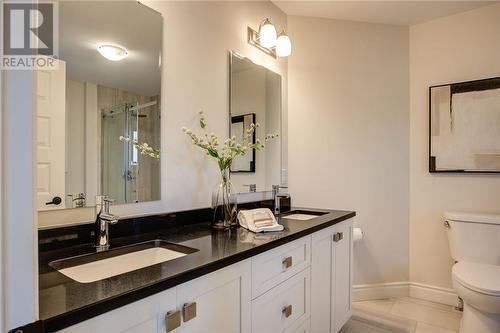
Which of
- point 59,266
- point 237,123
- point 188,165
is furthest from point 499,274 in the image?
point 59,266

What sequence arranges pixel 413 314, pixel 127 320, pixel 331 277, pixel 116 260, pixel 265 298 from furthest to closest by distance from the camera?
pixel 413 314, pixel 331 277, pixel 265 298, pixel 116 260, pixel 127 320

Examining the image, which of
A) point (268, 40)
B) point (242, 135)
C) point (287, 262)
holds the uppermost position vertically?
point (268, 40)

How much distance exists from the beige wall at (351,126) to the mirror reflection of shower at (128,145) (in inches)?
52.4

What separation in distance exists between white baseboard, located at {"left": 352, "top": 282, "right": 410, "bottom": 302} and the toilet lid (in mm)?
642

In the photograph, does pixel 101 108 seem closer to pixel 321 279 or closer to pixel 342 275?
pixel 321 279

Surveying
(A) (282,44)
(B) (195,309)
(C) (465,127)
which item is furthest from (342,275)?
(A) (282,44)

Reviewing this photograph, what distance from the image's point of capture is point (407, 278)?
2.64 meters

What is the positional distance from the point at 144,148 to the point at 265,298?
0.85 m

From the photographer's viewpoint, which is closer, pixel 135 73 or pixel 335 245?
pixel 135 73

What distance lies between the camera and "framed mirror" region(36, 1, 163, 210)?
1119mm

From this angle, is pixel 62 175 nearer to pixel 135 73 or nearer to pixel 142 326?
pixel 135 73

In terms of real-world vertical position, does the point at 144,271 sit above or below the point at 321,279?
above

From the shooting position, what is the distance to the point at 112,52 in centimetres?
133

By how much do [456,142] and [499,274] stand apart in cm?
99
